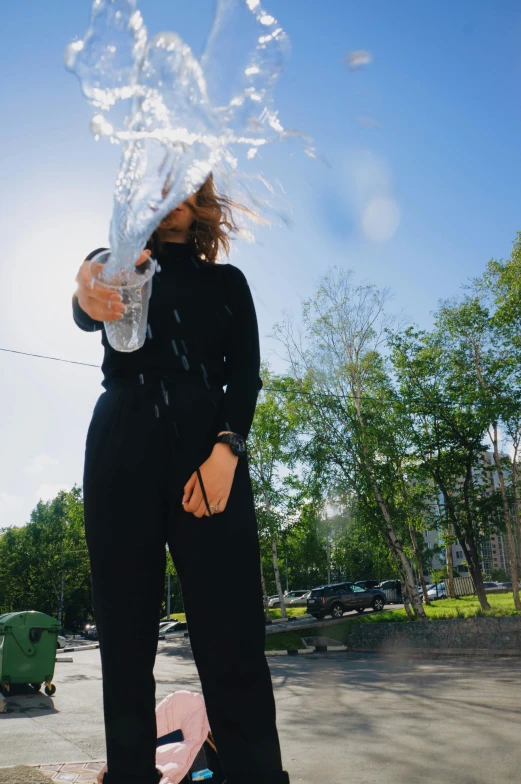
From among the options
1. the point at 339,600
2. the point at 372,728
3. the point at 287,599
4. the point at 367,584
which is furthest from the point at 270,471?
the point at 287,599

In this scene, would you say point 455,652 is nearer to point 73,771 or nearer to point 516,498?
point 516,498

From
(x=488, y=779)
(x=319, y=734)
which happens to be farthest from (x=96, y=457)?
(x=319, y=734)

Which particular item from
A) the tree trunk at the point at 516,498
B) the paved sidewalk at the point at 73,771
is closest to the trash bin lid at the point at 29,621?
the paved sidewalk at the point at 73,771

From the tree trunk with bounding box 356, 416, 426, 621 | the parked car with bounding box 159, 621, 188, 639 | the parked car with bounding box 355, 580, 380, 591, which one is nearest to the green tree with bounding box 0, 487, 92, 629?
the parked car with bounding box 159, 621, 188, 639

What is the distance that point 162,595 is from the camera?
1.66 m

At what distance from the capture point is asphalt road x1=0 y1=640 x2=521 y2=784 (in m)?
3.76

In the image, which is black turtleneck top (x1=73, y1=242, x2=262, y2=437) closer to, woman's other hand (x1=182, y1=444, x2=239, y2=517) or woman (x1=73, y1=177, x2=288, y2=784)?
woman (x1=73, y1=177, x2=288, y2=784)

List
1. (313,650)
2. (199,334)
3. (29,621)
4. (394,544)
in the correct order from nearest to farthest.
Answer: (199,334) < (29,621) < (313,650) < (394,544)

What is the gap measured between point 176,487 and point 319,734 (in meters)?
4.27

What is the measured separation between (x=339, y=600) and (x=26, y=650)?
25.9 m

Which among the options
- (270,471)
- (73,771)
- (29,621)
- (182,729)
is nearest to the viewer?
(182,729)

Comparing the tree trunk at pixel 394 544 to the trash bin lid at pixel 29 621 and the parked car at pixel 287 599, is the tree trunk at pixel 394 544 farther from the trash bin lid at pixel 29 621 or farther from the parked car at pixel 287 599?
the parked car at pixel 287 599

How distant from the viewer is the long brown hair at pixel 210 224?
205 cm

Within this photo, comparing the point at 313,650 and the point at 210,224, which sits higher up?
the point at 210,224
